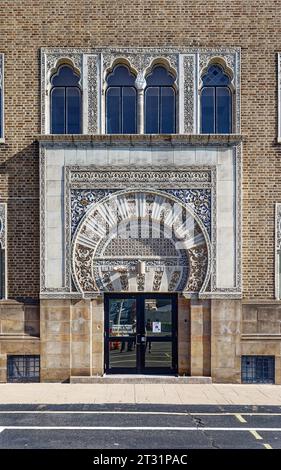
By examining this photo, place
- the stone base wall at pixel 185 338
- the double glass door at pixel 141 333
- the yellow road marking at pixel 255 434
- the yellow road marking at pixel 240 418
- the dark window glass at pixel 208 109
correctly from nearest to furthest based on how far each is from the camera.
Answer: the yellow road marking at pixel 255 434, the yellow road marking at pixel 240 418, the stone base wall at pixel 185 338, the double glass door at pixel 141 333, the dark window glass at pixel 208 109

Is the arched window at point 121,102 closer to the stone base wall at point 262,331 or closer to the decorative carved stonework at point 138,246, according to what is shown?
the decorative carved stonework at point 138,246

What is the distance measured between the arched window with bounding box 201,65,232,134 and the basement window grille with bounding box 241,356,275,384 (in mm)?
6031

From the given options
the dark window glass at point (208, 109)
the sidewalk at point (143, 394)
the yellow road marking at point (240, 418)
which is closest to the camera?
the yellow road marking at point (240, 418)

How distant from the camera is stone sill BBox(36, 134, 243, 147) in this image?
14.7 metres

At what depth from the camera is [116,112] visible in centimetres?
1527

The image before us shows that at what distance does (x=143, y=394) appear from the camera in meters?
13.3

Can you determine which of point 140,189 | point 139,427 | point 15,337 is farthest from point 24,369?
point 140,189

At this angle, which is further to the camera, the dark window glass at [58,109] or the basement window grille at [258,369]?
the dark window glass at [58,109]

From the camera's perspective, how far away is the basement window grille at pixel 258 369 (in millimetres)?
14727

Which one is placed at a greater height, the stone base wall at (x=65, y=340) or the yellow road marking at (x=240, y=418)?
the stone base wall at (x=65, y=340)

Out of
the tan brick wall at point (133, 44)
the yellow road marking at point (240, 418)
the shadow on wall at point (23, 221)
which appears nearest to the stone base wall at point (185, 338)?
the shadow on wall at point (23, 221)

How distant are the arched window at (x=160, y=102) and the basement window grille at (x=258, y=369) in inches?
251

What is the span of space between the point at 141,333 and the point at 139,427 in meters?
4.41
